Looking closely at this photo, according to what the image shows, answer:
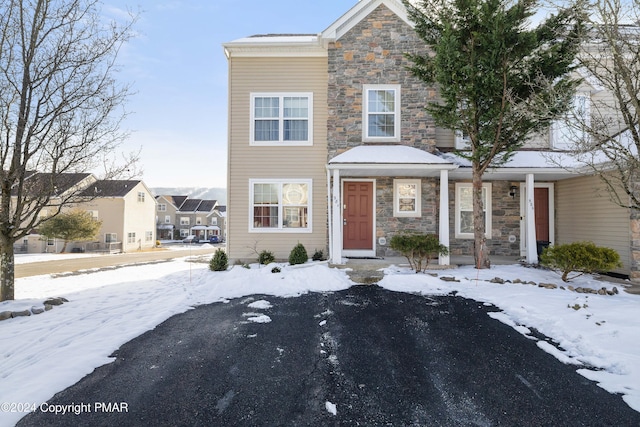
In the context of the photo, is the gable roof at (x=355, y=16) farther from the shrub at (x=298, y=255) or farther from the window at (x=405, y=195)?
the shrub at (x=298, y=255)

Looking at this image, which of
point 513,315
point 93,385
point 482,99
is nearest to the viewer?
point 93,385

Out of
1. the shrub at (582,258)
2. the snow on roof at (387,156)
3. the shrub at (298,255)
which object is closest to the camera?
the shrub at (582,258)

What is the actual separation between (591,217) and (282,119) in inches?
402

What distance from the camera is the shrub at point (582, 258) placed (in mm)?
6477

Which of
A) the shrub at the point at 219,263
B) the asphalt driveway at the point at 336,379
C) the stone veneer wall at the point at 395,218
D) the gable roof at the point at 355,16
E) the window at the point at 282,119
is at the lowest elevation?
the asphalt driveway at the point at 336,379

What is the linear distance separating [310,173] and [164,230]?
45.5m

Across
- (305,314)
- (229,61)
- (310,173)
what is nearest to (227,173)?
(310,173)

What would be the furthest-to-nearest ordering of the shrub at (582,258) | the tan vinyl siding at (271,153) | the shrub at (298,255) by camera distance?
the tan vinyl siding at (271,153)
the shrub at (298,255)
the shrub at (582,258)

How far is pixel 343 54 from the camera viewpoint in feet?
32.0

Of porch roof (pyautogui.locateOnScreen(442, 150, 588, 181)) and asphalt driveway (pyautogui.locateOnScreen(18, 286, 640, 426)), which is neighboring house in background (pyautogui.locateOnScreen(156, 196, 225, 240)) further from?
asphalt driveway (pyautogui.locateOnScreen(18, 286, 640, 426))

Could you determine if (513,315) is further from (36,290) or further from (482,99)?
(36,290)

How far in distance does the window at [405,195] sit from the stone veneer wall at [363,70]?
1.37m

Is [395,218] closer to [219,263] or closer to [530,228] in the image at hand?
[530,228]

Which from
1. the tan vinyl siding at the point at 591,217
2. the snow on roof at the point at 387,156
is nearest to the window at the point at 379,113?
the snow on roof at the point at 387,156
